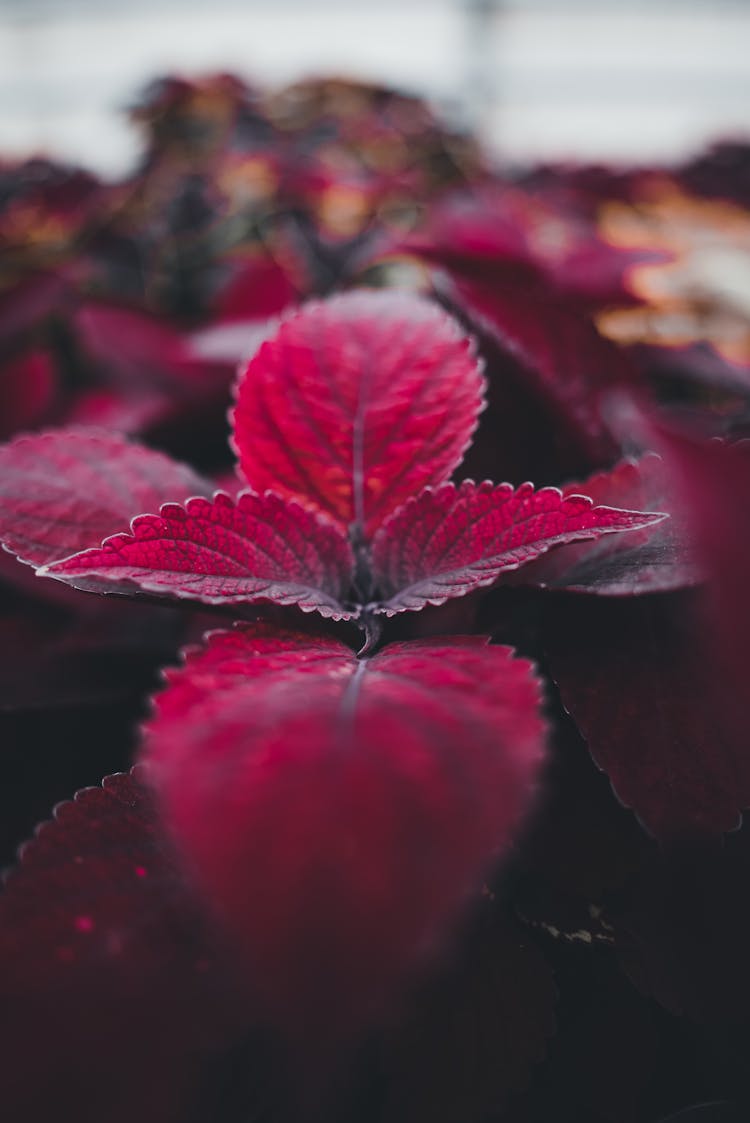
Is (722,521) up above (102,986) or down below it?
above

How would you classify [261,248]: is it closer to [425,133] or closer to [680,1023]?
[425,133]

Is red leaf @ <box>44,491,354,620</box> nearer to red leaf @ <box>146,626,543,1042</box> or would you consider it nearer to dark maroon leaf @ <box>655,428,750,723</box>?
red leaf @ <box>146,626,543,1042</box>

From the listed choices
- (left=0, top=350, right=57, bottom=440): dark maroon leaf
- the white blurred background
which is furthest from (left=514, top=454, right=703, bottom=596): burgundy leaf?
the white blurred background

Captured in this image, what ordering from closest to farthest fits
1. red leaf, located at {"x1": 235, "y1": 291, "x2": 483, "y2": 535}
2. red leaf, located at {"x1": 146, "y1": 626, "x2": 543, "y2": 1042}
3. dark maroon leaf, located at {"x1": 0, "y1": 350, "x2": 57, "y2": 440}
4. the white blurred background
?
red leaf, located at {"x1": 146, "y1": 626, "x2": 543, "y2": 1042} < red leaf, located at {"x1": 235, "y1": 291, "x2": 483, "y2": 535} < dark maroon leaf, located at {"x1": 0, "y1": 350, "x2": 57, "y2": 440} < the white blurred background

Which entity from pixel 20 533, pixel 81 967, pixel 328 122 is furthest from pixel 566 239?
pixel 81 967

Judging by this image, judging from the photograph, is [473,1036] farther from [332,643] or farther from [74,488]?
[74,488]

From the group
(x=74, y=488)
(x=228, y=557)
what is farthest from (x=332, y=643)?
(x=74, y=488)
